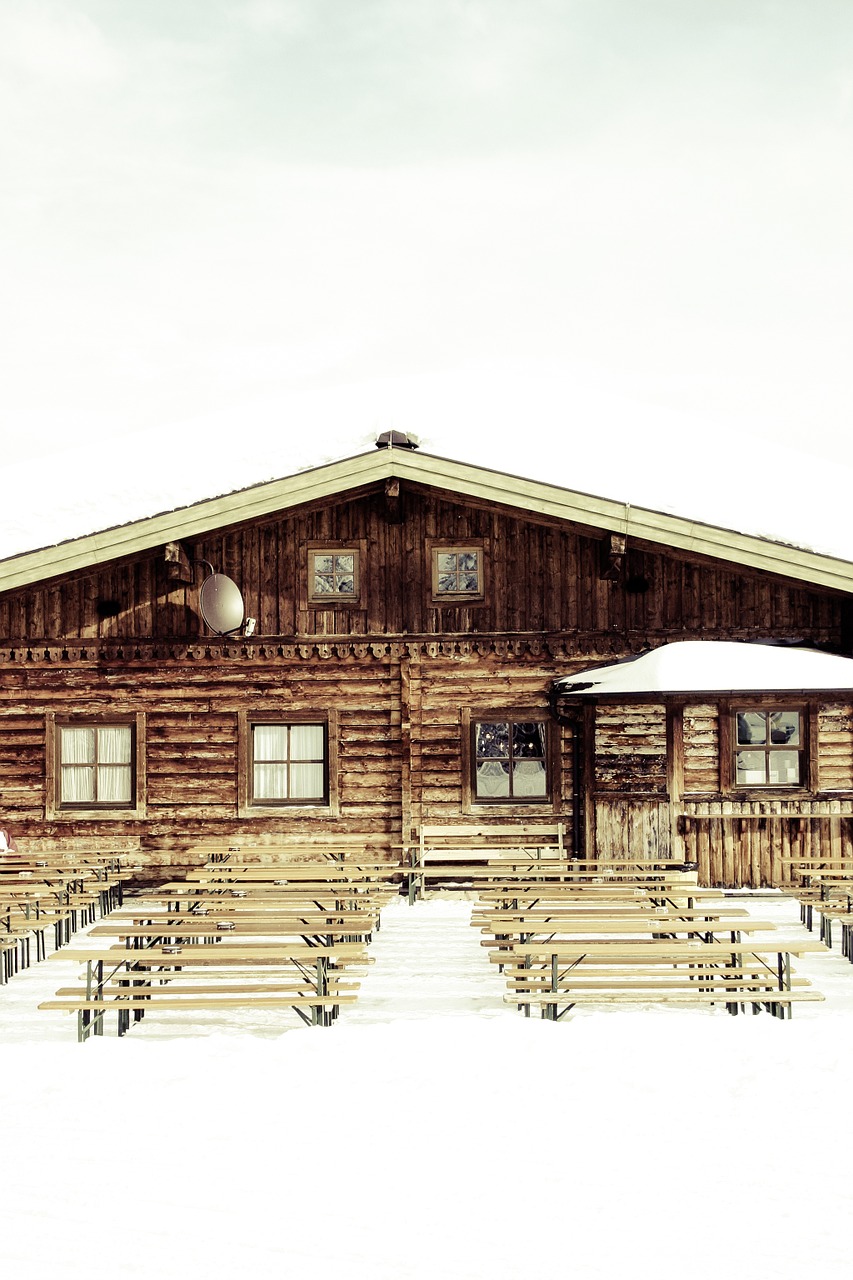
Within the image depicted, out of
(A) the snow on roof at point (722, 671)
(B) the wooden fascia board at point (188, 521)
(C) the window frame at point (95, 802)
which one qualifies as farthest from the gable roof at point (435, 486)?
(C) the window frame at point (95, 802)

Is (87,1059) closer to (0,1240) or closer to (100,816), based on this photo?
(0,1240)

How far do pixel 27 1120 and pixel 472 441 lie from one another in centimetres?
8589

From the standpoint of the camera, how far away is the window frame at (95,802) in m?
16.5

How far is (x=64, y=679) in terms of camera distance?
16.5 metres

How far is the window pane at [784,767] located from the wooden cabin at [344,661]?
5.23ft

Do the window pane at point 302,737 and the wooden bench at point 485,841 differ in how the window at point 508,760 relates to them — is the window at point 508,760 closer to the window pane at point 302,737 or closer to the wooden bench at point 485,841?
the wooden bench at point 485,841

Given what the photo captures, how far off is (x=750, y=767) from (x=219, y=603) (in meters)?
7.63

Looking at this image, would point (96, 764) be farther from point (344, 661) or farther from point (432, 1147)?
point (432, 1147)

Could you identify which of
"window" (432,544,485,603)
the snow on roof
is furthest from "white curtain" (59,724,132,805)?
the snow on roof

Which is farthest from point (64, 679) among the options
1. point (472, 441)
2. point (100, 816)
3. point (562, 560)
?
point (472, 441)

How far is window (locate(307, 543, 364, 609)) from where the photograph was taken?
16.5 meters

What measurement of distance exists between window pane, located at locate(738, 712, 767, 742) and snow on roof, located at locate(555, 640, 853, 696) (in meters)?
1.10

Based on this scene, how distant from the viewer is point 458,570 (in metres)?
16.5

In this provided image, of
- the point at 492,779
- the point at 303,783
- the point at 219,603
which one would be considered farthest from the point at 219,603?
the point at 492,779
